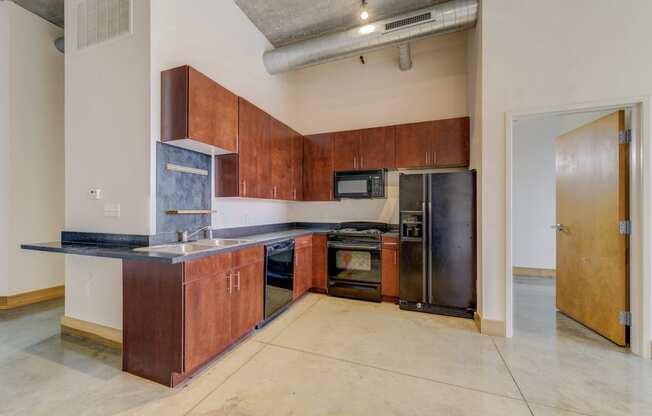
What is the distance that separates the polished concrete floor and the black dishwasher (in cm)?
24

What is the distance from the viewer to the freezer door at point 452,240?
314cm

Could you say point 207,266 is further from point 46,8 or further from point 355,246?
point 46,8

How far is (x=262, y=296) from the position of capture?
2.78 m

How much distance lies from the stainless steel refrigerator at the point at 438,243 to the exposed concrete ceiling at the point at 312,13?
2234 millimetres

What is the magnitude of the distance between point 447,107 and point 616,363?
3.36m

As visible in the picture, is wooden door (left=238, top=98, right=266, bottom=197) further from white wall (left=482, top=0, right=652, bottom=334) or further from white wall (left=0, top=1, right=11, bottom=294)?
white wall (left=0, top=1, right=11, bottom=294)

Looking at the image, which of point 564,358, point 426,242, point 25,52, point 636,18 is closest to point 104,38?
point 25,52

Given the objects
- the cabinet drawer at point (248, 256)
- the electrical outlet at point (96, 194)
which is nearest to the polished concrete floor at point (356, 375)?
the cabinet drawer at point (248, 256)

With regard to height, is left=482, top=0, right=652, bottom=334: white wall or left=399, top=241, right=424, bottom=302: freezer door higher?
left=482, top=0, right=652, bottom=334: white wall

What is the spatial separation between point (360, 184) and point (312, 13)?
2.43 meters

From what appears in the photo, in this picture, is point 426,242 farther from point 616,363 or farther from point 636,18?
point 636,18

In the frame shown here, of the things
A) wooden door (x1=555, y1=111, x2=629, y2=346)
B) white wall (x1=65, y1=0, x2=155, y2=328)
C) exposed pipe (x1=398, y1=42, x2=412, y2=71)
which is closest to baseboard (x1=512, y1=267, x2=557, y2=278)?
wooden door (x1=555, y1=111, x2=629, y2=346)

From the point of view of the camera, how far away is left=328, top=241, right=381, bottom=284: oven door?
11.9 feet

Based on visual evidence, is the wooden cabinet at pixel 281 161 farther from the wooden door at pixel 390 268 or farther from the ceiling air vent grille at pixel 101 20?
the ceiling air vent grille at pixel 101 20
